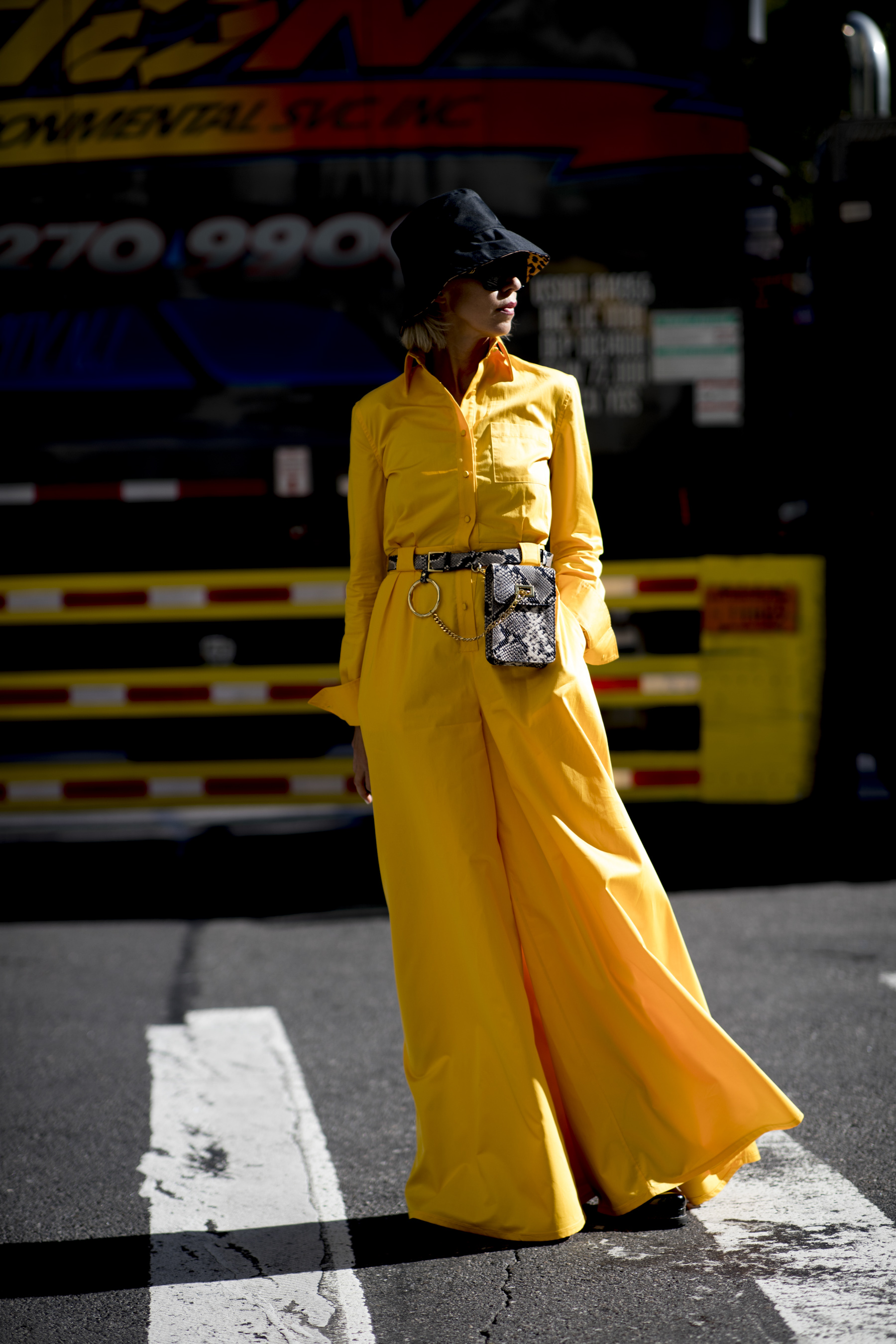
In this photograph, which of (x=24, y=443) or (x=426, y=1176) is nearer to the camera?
(x=426, y=1176)

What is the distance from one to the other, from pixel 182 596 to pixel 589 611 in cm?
310

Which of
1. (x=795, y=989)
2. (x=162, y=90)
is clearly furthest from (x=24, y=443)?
(x=795, y=989)

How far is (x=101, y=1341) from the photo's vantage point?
8.26 feet

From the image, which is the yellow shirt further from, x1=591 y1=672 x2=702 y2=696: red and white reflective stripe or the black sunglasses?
x1=591 y1=672 x2=702 y2=696: red and white reflective stripe

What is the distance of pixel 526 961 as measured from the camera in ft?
9.31

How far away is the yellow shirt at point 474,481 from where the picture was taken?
2797 mm

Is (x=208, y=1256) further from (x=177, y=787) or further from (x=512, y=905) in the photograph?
(x=177, y=787)

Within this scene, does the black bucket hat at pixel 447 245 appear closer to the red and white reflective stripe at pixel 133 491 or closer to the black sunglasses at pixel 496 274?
the black sunglasses at pixel 496 274

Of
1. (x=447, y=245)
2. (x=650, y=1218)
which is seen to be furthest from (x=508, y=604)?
(x=650, y=1218)

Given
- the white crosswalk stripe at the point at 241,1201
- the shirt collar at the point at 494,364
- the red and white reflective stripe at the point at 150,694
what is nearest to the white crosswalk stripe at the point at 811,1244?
the white crosswalk stripe at the point at 241,1201

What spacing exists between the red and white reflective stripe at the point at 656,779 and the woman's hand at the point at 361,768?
113 inches

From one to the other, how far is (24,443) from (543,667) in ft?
11.4

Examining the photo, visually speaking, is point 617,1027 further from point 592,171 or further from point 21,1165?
point 592,171

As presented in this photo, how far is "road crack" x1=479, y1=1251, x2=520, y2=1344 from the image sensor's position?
97.1 inches
